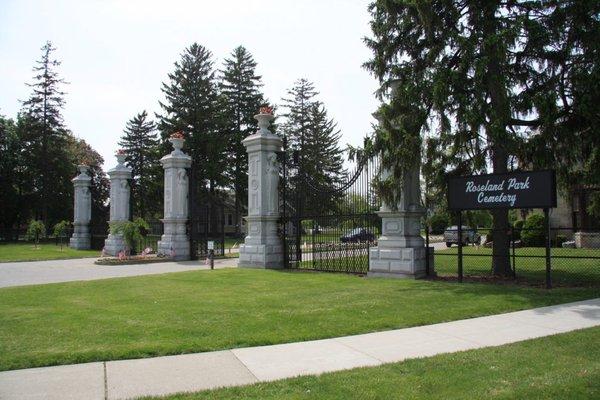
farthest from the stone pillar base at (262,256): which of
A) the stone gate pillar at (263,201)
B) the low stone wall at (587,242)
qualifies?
the low stone wall at (587,242)

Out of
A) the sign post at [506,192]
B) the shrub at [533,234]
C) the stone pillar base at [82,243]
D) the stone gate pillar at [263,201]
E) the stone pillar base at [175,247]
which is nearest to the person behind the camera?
the sign post at [506,192]

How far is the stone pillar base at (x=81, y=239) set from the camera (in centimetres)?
2972

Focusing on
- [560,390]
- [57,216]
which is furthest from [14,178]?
[560,390]

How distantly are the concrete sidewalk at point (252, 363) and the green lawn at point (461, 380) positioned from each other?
321mm

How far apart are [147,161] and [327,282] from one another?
56.2m

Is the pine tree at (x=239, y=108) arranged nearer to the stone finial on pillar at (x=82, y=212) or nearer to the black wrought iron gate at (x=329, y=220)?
the stone finial on pillar at (x=82, y=212)

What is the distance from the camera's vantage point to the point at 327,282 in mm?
12891

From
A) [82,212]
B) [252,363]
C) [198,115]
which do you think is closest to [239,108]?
[198,115]

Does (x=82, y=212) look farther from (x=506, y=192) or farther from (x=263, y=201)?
(x=506, y=192)

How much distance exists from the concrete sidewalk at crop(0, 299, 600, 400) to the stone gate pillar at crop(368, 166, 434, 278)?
5.77 meters

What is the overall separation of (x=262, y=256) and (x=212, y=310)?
330 inches

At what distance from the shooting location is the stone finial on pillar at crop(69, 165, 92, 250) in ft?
97.8

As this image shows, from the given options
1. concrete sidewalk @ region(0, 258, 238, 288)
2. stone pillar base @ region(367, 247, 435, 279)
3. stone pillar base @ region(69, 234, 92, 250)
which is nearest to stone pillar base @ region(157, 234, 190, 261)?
concrete sidewalk @ region(0, 258, 238, 288)

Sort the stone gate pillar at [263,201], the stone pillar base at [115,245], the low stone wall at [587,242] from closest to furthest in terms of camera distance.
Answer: the stone gate pillar at [263,201] → the stone pillar base at [115,245] → the low stone wall at [587,242]
